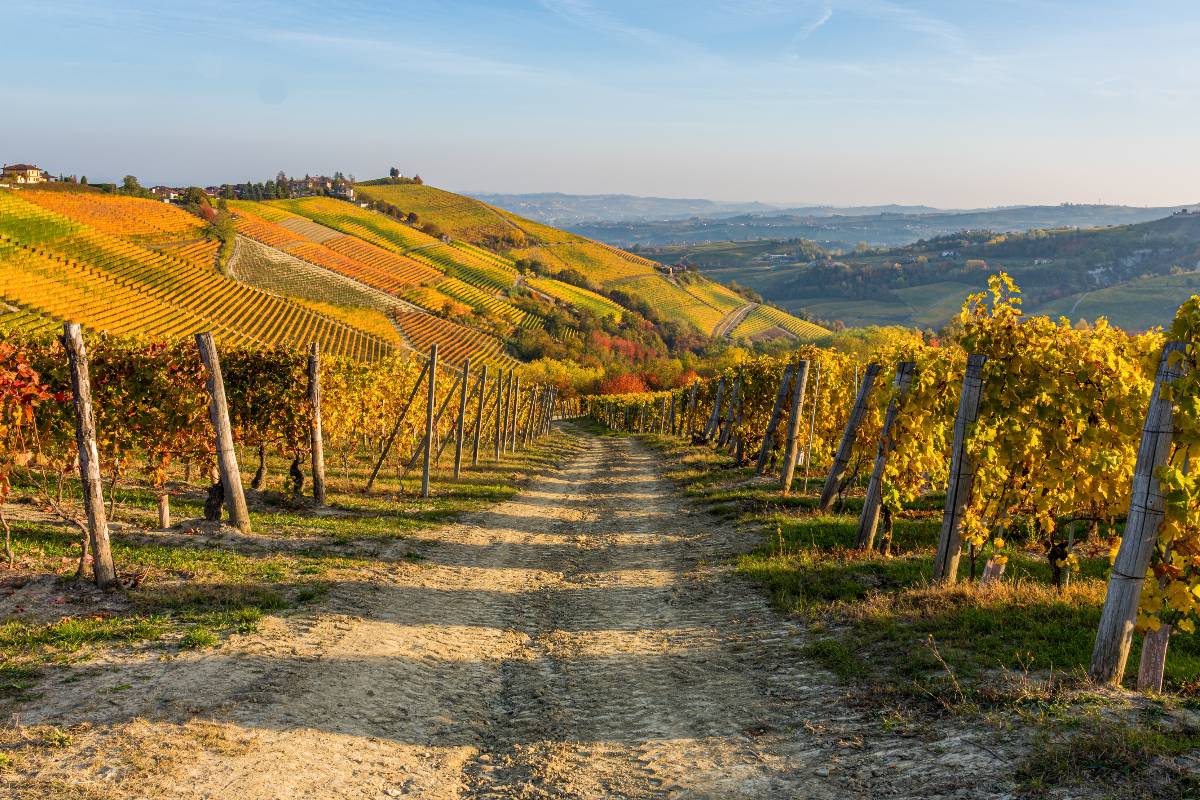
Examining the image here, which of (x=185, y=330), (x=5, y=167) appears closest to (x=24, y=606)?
(x=185, y=330)

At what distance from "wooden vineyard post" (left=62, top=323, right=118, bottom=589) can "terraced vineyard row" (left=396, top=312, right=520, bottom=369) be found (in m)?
80.2

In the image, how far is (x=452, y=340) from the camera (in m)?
97.5

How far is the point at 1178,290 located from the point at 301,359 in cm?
15142

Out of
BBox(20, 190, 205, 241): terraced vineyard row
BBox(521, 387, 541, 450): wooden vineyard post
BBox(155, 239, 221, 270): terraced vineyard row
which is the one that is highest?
BBox(20, 190, 205, 241): terraced vineyard row

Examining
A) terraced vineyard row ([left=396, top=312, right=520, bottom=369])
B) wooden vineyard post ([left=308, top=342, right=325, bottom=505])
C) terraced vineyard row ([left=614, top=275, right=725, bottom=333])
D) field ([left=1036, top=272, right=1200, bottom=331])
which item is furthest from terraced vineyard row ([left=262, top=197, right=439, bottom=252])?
wooden vineyard post ([left=308, top=342, right=325, bottom=505])

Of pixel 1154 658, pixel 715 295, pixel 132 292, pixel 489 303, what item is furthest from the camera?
pixel 715 295

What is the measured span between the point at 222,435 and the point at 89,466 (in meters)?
3.12

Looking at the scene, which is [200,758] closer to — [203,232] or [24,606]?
[24,606]

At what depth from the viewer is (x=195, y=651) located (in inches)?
257

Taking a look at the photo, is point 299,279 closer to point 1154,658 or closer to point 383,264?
point 383,264

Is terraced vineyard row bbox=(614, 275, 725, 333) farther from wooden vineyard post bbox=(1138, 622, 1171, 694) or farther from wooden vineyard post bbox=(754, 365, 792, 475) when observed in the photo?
wooden vineyard post bbox=(1138, 622, 1171, 694)

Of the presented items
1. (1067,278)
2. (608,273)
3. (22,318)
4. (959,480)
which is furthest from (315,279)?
(1067,278)

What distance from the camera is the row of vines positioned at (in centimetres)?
525

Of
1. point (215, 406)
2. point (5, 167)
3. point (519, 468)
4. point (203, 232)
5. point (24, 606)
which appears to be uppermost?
point (5, 167)
